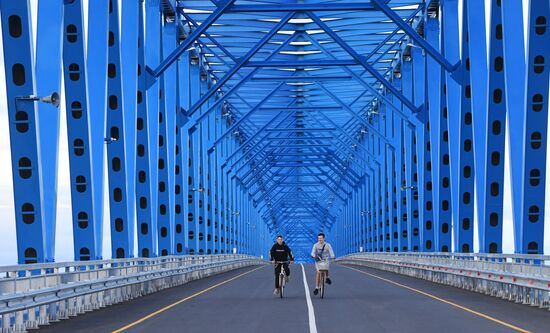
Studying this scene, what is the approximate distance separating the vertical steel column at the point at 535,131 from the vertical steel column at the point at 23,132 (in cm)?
1360

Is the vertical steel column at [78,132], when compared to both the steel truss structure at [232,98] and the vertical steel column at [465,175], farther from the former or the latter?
the vertical steel column at [465,175]

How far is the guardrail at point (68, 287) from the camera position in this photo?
1612 centimetres

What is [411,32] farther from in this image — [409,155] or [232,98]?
[232,98]

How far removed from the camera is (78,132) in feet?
96.7

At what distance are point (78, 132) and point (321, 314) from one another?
1248 cm

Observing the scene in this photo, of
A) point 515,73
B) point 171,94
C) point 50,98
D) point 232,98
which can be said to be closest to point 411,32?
point 515,73

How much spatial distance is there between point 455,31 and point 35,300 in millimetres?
30005

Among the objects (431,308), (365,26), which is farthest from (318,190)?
(431,308)

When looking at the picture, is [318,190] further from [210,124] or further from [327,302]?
[327,302]

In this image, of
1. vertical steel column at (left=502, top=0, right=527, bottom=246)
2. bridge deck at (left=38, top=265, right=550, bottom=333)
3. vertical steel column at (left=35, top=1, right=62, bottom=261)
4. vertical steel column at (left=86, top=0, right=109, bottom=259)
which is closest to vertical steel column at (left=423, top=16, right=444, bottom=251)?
vertical steel column at (left=502, top=0, right=527, bottom=246)

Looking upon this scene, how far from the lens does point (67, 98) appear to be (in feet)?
95.8

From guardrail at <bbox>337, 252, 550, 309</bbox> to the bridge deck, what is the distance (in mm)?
545

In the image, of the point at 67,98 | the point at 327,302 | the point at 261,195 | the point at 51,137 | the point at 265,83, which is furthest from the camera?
the point at 261,195

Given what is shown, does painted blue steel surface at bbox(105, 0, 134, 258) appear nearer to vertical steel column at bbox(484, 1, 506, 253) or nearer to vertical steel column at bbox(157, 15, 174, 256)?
vertical steel column at bbox(157, 15, 174, 256)
